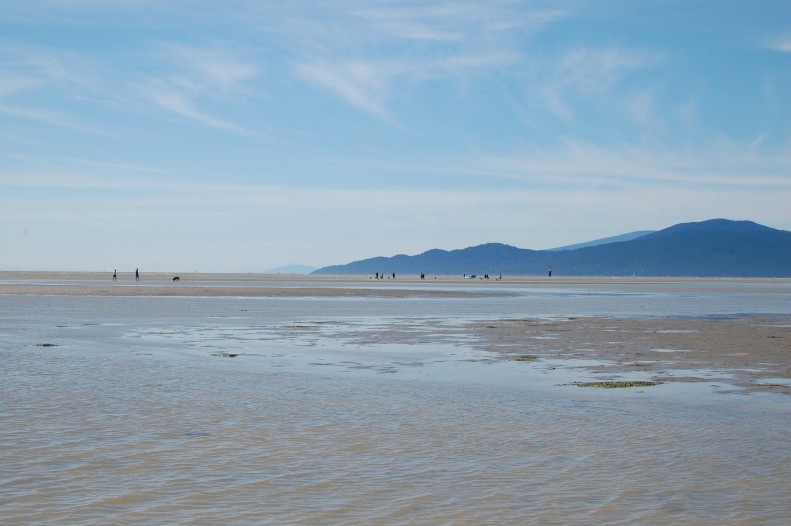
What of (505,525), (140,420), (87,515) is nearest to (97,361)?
(140,420)

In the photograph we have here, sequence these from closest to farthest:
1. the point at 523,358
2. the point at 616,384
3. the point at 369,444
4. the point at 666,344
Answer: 1. the point at 369,444
2. the point at 616,384
3. the point at 523,358
4. the point at 666,344

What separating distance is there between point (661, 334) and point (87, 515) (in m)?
26.6

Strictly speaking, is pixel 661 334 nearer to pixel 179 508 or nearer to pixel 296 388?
pixel 296 388

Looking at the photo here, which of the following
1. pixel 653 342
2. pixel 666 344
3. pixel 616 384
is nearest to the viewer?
pixel 616 384

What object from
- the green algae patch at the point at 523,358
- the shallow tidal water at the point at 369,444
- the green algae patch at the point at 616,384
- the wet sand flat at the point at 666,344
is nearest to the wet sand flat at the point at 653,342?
the wet sand flat at the point at 666,344

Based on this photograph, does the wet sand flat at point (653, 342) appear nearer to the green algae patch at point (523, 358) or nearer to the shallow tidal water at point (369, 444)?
the green algae patch at point (523, 358)

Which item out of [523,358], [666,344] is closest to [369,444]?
[523,358]

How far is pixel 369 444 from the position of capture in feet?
38.0

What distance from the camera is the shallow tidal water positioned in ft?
28.0

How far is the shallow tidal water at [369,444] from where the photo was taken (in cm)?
853

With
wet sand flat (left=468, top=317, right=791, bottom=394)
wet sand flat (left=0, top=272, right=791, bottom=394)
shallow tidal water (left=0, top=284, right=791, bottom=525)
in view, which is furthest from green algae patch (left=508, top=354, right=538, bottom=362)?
shallow tidal water (left=0, top=284, right=791, bottom=525)

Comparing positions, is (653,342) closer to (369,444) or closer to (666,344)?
(666,344)

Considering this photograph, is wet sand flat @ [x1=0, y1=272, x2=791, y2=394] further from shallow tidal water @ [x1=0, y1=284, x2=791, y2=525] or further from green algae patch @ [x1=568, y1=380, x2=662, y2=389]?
shallow tidal water @ [x1=0, y1=284, x2=791, y2=525]

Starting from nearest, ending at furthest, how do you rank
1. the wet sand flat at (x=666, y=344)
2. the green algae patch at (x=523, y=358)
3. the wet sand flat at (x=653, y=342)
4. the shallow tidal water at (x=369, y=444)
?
1. the shallow tidal water at (x=369, y=444)
2. the wet sand flat at (x=666, y=344)
3. the wet sand flat at (x=653, y=342)
4. the green algae patch at (x=523, y=358)
